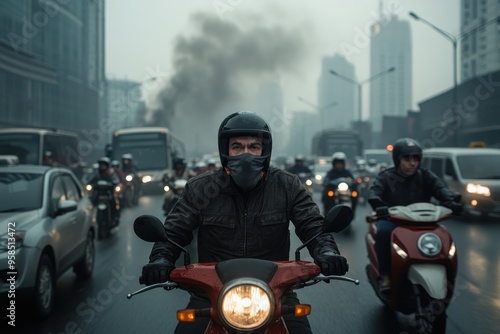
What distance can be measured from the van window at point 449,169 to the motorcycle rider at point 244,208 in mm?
12940

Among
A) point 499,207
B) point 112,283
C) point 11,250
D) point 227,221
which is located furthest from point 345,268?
point 499,207

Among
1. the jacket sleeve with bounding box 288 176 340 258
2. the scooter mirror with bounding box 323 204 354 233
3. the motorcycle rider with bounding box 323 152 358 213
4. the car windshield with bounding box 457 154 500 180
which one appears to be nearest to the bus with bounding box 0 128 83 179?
the motorcycle rider with bounding box 323 152 358 213

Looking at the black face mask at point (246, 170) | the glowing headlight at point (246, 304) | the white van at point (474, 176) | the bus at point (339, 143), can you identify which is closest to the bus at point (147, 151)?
the bus at point (339, 143)

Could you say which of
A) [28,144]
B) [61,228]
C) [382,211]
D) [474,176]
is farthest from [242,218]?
A: [28,144]

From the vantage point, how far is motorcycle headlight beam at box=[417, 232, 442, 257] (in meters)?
4.81

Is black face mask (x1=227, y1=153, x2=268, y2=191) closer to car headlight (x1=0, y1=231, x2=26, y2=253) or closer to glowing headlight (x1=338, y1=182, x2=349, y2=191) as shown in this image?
car headlight (x1=0, y1=231, x2=26, y2=253)

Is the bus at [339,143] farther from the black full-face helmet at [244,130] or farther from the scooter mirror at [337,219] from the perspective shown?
the scooter mirror at [337,219]

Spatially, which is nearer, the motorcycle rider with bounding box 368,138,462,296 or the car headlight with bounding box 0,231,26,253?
the car headlight with bounding box 0,231,26,253

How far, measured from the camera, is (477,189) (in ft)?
47.4

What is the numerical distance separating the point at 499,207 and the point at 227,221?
497 inches

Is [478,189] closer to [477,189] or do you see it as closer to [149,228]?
[477,189]

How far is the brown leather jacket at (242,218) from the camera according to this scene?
306 centimetres

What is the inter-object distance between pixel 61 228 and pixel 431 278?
4021mm

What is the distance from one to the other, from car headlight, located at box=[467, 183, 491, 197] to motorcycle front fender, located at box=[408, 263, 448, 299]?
404 inches
